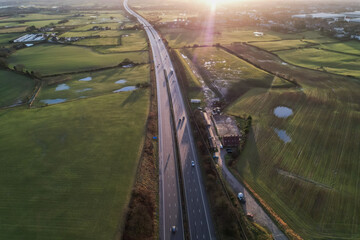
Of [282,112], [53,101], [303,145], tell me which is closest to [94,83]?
[53,101]

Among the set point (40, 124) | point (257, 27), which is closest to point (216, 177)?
point (40, 124)

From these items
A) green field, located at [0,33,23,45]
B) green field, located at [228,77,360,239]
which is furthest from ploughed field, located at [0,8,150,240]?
green field, located at [0,33,23,45]

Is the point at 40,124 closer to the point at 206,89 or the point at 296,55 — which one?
the point at 206,89

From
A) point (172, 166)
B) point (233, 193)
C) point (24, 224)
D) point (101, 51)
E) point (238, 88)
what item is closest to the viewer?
point (24, 224)

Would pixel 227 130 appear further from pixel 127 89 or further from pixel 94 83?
pixel 94 83

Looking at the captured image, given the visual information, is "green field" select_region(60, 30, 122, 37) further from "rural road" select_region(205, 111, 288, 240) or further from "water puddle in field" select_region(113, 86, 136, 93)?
"rural road" select_region(205, 111, 288, 240)

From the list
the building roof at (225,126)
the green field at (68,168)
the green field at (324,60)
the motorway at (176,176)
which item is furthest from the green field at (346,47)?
the green field at (68,168)
